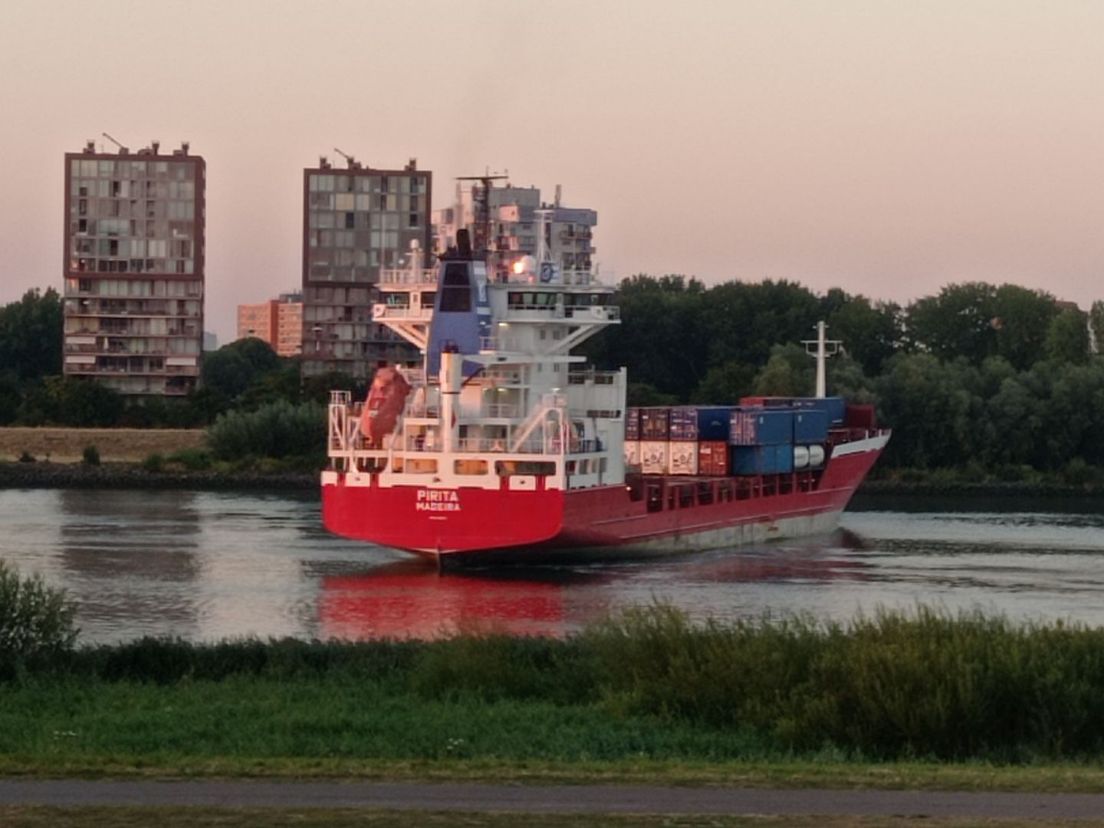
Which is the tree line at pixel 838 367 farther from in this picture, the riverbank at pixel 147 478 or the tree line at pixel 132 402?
the riverbank at pixel 147 478

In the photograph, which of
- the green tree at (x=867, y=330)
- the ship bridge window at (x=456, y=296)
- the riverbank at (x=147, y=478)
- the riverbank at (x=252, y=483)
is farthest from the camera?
the green tree at (x=867, y=330)

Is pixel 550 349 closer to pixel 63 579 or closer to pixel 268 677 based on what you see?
pixel 63 579

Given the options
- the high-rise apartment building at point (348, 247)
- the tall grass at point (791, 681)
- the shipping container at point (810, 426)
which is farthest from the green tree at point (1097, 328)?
the tall grass at point (791, 681)

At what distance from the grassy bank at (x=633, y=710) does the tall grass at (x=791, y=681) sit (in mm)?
20

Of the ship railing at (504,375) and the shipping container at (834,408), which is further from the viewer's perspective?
the shipping container at (834,408)

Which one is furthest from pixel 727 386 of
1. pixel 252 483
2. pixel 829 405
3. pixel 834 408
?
pixel 829 405

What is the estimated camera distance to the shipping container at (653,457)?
49.2 metres

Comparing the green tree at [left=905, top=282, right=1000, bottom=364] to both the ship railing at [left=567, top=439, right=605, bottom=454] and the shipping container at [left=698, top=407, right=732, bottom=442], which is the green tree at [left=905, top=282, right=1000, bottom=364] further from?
the ship railing at [left=567, top=439, right=605, bottom=454]

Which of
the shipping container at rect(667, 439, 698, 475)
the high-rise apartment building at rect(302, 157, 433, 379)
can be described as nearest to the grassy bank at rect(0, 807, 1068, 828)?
the shipping container at rect(667, 439, 698, 475)

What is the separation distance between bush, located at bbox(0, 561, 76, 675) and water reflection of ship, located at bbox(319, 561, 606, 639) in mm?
7852

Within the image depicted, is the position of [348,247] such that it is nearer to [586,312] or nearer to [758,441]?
[758,441]

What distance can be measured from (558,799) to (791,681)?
489 centimetres

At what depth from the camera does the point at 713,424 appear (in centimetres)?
4972

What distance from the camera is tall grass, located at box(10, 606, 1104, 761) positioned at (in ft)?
54.5
